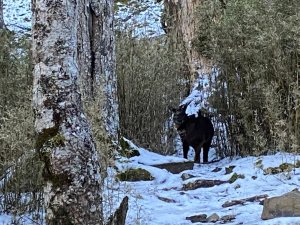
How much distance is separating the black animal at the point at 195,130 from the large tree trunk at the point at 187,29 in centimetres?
187

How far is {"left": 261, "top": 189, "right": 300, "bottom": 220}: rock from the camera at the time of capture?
4133mm

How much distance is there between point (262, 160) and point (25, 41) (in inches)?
133

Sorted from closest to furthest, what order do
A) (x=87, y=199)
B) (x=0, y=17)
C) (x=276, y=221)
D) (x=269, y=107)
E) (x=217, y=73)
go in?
(x=87, y=199)
(x=276, y=221)
(x=269, y=107)
(x=217, y=73)
(x=0, y=17)

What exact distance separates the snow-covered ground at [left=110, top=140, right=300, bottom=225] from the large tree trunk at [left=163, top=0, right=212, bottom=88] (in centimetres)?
339

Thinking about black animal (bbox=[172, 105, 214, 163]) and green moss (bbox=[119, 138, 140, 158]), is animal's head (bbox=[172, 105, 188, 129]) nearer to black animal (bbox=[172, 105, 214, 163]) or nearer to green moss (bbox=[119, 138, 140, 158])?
black animal (bbox=[172, 105, 214, 163])

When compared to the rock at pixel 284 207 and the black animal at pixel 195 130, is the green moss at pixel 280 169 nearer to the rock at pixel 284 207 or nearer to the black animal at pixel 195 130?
the rock at pixel 284 207

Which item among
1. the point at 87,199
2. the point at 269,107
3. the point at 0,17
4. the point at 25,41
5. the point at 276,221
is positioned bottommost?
the point at 276,221

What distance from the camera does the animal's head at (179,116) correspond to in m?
8.27

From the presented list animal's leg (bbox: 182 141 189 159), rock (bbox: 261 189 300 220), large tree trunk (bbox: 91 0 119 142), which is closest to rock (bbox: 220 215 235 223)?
rock (bbox: 261 189 300 220)

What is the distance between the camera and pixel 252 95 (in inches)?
277

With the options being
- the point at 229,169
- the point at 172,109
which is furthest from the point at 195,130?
the point at 229,169

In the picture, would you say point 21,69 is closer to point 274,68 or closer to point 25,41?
point 25,41

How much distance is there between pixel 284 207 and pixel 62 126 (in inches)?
70.1

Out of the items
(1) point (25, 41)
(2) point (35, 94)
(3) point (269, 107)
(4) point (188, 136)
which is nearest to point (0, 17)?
(1) point (25, 41)
